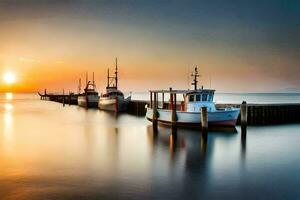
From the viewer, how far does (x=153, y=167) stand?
19.1m

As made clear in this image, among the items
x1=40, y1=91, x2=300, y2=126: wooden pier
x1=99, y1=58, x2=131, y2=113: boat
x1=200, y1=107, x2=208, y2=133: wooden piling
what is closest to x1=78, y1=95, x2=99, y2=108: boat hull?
x1=99, y1=58, x2=131, y2=113: boat

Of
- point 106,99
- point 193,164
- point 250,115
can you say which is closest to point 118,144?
point 193,164

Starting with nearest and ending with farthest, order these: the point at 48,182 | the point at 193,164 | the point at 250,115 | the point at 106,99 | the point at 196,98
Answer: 1. the point at 48,182
2. the point at 193,164
3. the point at 196,98
4. the point at 250,115
5. the point at 106,99

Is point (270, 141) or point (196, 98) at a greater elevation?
point (196, 98)

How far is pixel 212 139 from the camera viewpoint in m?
29.3

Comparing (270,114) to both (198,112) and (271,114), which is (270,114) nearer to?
(271,114)

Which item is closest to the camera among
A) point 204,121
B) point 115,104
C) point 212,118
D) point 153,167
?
point 153,167

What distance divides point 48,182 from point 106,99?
195ft

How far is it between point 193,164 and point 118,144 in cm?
1002

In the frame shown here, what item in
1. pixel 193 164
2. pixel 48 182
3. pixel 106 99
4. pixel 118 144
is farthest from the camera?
pixel 106 99

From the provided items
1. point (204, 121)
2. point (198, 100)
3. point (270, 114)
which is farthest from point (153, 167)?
point (270, 114)

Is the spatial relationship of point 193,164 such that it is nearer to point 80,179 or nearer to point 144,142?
point 80,179

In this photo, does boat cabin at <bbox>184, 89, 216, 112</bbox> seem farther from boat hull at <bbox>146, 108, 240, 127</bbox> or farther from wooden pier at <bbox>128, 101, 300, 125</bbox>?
wooden pier at <bbox>128, 101, 300, 125</bbox>

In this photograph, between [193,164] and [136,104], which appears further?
[136,104]
